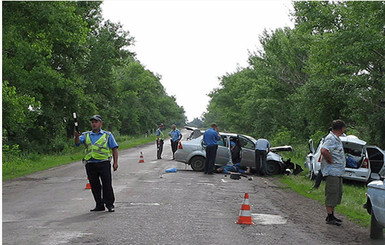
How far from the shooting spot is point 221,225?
8703mm

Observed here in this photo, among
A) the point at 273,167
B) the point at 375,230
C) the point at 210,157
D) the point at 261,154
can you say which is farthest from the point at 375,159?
the point at 375,230

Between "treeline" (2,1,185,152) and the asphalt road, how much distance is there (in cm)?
822

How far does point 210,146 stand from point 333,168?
9.55m

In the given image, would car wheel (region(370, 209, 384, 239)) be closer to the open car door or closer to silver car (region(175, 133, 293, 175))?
the open car door

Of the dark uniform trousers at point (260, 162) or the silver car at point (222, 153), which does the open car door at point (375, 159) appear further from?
the dark uniform trousers at point (260, 162)

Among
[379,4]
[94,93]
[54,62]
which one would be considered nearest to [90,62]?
[94,93]

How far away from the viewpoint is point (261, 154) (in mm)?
19469

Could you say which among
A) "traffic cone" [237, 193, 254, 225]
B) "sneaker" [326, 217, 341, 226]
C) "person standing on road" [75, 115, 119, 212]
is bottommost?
"sneaker" [326, 217, 341, 226]

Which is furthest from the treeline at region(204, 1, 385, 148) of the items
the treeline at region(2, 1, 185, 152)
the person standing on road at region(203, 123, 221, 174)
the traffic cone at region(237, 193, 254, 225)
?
the traffic cone at region(237, 193, 254, 225)

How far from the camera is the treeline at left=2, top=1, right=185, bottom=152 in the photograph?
21906mm

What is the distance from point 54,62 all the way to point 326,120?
18.4 metres

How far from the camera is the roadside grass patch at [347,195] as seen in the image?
35.9 ft

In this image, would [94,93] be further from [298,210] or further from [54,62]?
[298,210]

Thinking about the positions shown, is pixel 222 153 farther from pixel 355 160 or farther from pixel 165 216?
pixel 165 216
